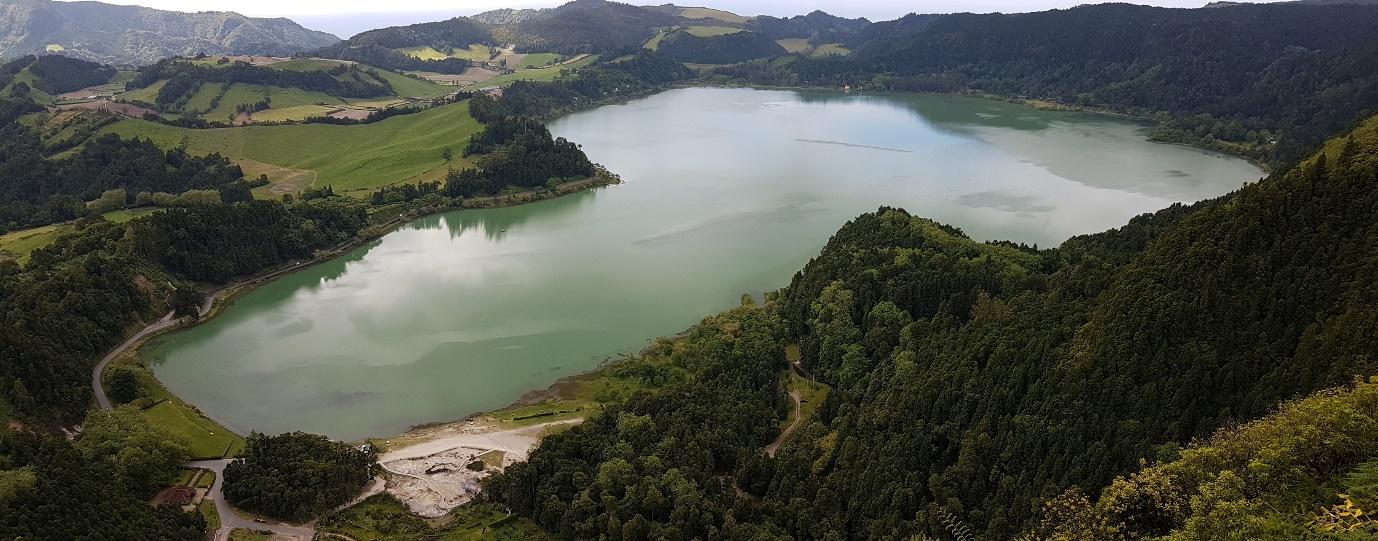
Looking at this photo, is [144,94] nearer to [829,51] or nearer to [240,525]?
[240,525]

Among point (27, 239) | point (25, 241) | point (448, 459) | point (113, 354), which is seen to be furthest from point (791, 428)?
point (27, 239)

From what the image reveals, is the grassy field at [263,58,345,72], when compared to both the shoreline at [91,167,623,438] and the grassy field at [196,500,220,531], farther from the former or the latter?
the grassy field at [196,500,220,531]

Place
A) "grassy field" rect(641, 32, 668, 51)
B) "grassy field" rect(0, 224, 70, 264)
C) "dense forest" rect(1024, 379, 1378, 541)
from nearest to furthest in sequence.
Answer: "dense forest" rect(1024, 379, 1378, 541) < "grassy field" rect(0, 224, 70, 264) < "grassy field" rect(641, 32, 668, 51)

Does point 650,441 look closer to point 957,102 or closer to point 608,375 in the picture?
point 608,375

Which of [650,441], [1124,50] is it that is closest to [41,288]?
[650,441]

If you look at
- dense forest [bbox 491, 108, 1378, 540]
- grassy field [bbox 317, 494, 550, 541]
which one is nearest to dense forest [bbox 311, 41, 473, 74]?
dense forest [bbox 491, 108, 1378, 540]

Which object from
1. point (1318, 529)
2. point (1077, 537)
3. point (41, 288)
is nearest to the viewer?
point (1318, 529)
